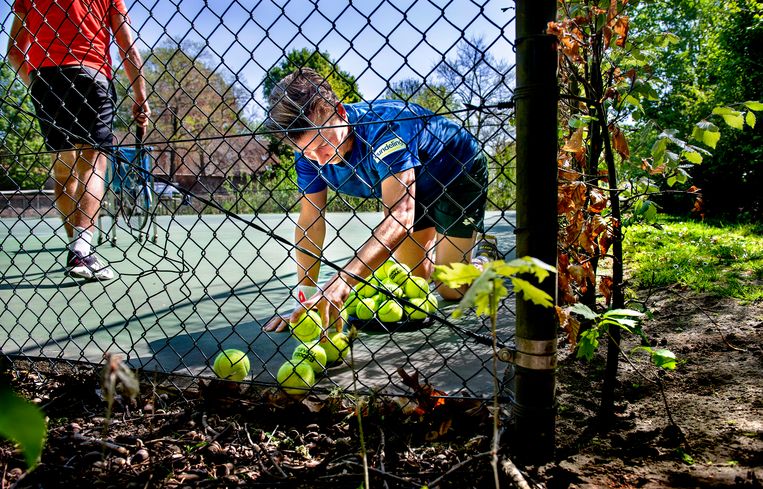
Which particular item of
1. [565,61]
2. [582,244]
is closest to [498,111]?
[565,61]

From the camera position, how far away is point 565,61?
5.10ft

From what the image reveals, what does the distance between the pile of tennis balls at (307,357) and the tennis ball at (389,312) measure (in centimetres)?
46

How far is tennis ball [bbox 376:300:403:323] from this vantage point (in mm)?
2676

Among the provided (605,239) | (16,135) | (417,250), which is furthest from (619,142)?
(16,135)

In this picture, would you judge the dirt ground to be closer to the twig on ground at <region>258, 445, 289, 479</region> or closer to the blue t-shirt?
the twig on ground at <region>258, 445, 289, 479</region>

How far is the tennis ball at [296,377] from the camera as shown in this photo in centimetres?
175

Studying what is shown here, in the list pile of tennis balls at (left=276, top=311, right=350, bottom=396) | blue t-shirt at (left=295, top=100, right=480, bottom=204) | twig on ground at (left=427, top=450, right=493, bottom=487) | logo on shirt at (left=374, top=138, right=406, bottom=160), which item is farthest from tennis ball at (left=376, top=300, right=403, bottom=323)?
twig on ground at (left=427, top=450, right=493, bottom=487)

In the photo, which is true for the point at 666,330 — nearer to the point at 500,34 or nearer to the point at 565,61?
the point at 565,61

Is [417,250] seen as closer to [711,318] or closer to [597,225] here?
[711,318]

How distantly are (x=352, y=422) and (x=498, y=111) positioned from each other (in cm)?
104

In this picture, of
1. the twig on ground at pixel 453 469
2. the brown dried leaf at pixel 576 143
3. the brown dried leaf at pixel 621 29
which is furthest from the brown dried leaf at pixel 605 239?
the twig on ground at pixel 453 469

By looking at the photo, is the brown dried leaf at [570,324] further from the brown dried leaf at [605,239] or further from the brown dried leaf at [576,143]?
the brown dried leaf at [576,143]

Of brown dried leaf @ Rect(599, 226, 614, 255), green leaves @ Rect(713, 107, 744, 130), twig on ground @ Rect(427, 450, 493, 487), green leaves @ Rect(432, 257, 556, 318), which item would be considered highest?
green leaves @ Rect(713, 107, 744, 130)

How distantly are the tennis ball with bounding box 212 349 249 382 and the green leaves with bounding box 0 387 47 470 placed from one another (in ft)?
5.12
